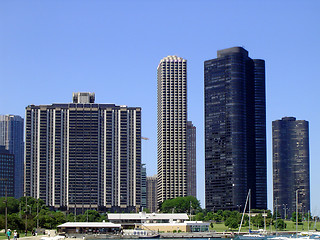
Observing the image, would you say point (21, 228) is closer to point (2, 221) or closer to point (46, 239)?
point (2, 221)

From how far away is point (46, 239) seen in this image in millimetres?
137500

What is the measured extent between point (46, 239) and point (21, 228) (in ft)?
170

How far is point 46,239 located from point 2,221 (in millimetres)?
41911

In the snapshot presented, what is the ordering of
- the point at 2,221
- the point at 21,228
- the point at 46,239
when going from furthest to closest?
the point at 21,228 → the point at 2,221 → the point at 46,239

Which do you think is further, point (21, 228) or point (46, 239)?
point (21, 228)

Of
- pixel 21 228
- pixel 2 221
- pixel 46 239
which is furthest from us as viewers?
pixel 21 228

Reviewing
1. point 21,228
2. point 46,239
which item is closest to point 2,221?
point 21,228

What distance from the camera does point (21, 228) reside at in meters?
186

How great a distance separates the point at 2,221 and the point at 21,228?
12280 mm

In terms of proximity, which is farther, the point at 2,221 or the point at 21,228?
the point at 21,228
